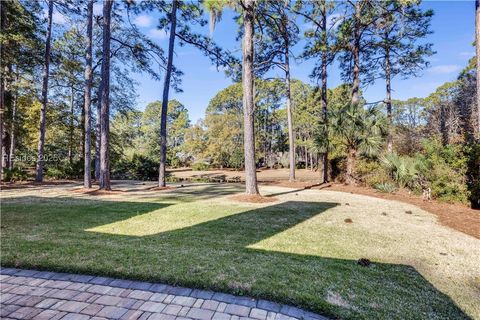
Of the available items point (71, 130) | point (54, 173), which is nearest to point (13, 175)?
point (54, 173)

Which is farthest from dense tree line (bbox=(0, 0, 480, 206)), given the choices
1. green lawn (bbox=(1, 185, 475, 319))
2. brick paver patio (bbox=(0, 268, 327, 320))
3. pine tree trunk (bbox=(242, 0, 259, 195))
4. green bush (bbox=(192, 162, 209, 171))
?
green bush (bbox=(192, 162, 209, 171))

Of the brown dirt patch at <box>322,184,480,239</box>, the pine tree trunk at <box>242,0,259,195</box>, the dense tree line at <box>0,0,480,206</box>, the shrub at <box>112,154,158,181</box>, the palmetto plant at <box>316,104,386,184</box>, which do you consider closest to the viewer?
the brown dirt patch at <box>322,184,480,239</box>

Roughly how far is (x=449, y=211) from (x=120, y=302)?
7.64m

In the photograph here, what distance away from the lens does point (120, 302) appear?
228 cm

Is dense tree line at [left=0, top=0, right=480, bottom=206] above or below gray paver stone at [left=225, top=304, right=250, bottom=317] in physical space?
above

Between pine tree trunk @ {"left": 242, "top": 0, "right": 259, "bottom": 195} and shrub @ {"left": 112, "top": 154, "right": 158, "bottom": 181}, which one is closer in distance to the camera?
pine tree trunk @ {"left": 242, "top": 0, "right": 259, "bottom": 195}

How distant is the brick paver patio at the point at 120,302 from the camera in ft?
6.88

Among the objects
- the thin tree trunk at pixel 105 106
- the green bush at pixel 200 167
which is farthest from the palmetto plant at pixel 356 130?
the green bush at pixel 200 167

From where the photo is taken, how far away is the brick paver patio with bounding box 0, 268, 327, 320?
2.10 metres

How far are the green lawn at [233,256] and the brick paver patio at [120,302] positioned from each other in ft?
0.42

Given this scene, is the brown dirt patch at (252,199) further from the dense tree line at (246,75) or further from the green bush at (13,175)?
the green bush at (13,175)

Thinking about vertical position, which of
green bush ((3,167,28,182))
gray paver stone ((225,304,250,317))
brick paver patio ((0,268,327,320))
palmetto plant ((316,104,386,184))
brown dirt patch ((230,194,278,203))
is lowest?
gray paver stone ((225,304,250,317))

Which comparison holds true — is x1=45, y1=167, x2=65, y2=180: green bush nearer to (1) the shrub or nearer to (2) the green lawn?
(1) the shrub

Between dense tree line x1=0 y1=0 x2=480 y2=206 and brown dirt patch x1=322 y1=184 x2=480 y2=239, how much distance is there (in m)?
0.47
